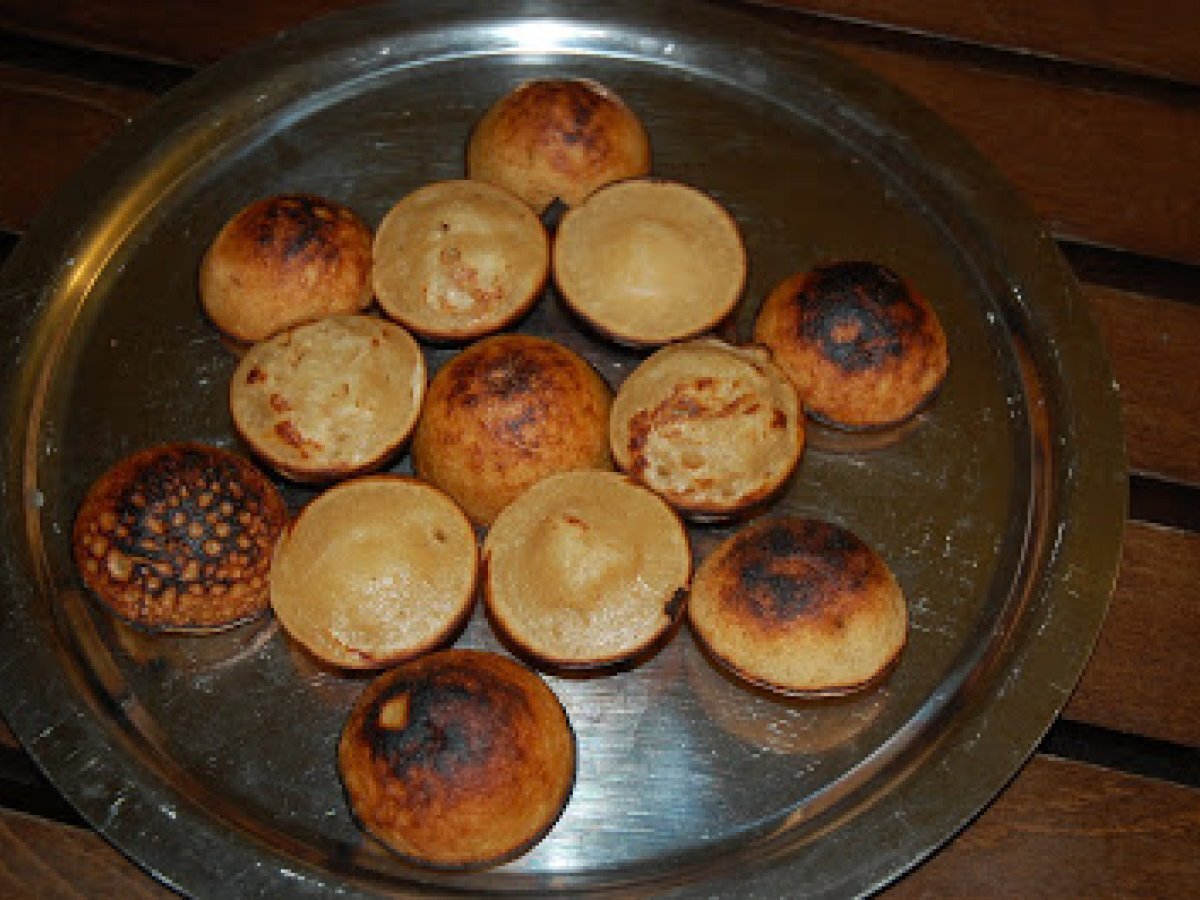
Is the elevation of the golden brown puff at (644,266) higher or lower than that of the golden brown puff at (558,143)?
lower

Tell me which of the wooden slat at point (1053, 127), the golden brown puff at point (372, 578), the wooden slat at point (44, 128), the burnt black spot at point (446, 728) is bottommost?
the burnt black spot at point (446, 728)

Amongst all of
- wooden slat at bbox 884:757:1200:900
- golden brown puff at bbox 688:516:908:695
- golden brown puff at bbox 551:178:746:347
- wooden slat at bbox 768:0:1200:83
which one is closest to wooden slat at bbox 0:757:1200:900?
wooden slat at bbox 884:757:1200:900

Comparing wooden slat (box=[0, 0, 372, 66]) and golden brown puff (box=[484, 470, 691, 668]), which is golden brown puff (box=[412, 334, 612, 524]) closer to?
golden brown puff (box=[484, 470, 691, 668])

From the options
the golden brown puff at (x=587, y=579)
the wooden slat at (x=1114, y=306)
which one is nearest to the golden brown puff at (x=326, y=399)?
the golden brown puff at (x=587, y=579)

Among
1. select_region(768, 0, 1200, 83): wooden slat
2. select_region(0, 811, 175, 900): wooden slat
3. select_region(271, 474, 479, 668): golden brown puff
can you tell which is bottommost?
→ select_region(0, 811, 175, 900): wooden slat

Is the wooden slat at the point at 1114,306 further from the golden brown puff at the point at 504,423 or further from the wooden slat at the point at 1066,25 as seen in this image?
the golden brown puff at the point at 504,423
